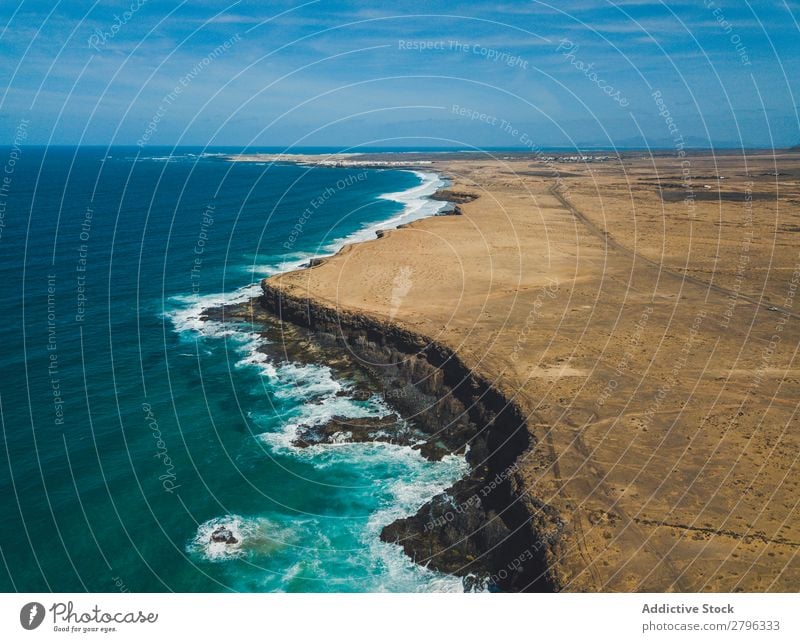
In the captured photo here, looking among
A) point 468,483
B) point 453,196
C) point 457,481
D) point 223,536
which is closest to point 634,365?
point 468,483

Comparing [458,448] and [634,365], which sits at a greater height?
[634,365]

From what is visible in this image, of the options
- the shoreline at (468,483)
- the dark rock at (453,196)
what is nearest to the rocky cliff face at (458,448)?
the shoreline at (468,483)

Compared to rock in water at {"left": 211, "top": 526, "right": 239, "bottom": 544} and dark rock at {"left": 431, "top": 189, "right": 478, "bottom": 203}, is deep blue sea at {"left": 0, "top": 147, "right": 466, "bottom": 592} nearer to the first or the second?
rock in water at {"left": 211, "top": 526, "right": 239, "bottom": 544}

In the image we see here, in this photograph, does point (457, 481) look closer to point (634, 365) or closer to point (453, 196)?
point (634, 365)

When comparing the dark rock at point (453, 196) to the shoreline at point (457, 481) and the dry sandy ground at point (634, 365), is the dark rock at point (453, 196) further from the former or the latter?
the shoreline at point (457, 481)

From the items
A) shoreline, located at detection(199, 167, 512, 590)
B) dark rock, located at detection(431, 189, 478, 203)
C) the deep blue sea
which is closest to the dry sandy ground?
shoreline, located at detection(199, 167, 512, 590)
